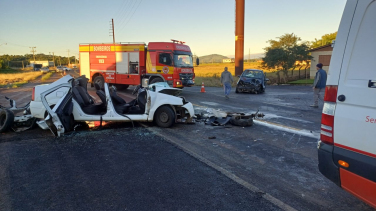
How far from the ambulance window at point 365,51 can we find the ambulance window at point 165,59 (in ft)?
44.7

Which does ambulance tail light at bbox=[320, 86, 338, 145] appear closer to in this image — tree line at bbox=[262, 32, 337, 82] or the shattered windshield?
the shattered windshield

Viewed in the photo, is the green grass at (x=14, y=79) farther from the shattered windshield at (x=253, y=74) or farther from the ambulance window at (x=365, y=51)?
the ambulance window at (x=365, y=51)

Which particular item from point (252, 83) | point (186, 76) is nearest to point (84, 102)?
point (186, 76)

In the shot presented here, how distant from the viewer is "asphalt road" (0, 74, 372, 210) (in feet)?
10.6

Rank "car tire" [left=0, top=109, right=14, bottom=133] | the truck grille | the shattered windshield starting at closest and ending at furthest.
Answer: "car tire" [left=0, top=109, right=14, bottom=133]
the truck grille
the shattered windshield

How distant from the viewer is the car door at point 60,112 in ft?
18.9

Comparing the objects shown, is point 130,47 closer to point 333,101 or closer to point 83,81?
point 83,81

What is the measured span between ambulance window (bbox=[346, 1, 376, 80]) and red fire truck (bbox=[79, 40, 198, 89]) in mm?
13395

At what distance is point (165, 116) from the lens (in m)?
6.99

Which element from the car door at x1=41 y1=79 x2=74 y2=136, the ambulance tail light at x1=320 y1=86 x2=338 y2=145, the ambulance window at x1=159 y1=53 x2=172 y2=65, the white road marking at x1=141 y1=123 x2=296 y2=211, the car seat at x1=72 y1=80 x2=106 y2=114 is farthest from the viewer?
the ambulance window at x1=159 y1=53 x2=172 y2=65

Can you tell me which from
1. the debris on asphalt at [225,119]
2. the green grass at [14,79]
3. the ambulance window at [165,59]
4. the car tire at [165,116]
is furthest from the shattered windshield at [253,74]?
the green grass at [14,79]

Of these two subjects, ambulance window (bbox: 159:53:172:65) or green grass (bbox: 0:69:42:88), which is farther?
green grass (bbox: 0:69:42:88)

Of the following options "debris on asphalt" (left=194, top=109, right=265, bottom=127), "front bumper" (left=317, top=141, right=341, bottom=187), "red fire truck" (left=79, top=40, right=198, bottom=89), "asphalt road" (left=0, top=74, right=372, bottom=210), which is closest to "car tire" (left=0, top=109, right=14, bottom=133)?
"asphalt road" (left=0, top=74, right=372, bottom=210)

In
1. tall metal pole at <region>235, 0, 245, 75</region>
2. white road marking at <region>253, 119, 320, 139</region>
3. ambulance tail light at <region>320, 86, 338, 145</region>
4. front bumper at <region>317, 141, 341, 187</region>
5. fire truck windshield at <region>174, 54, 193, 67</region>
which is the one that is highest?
tall metal pole at <region>235, 0, 245, 75</region>
